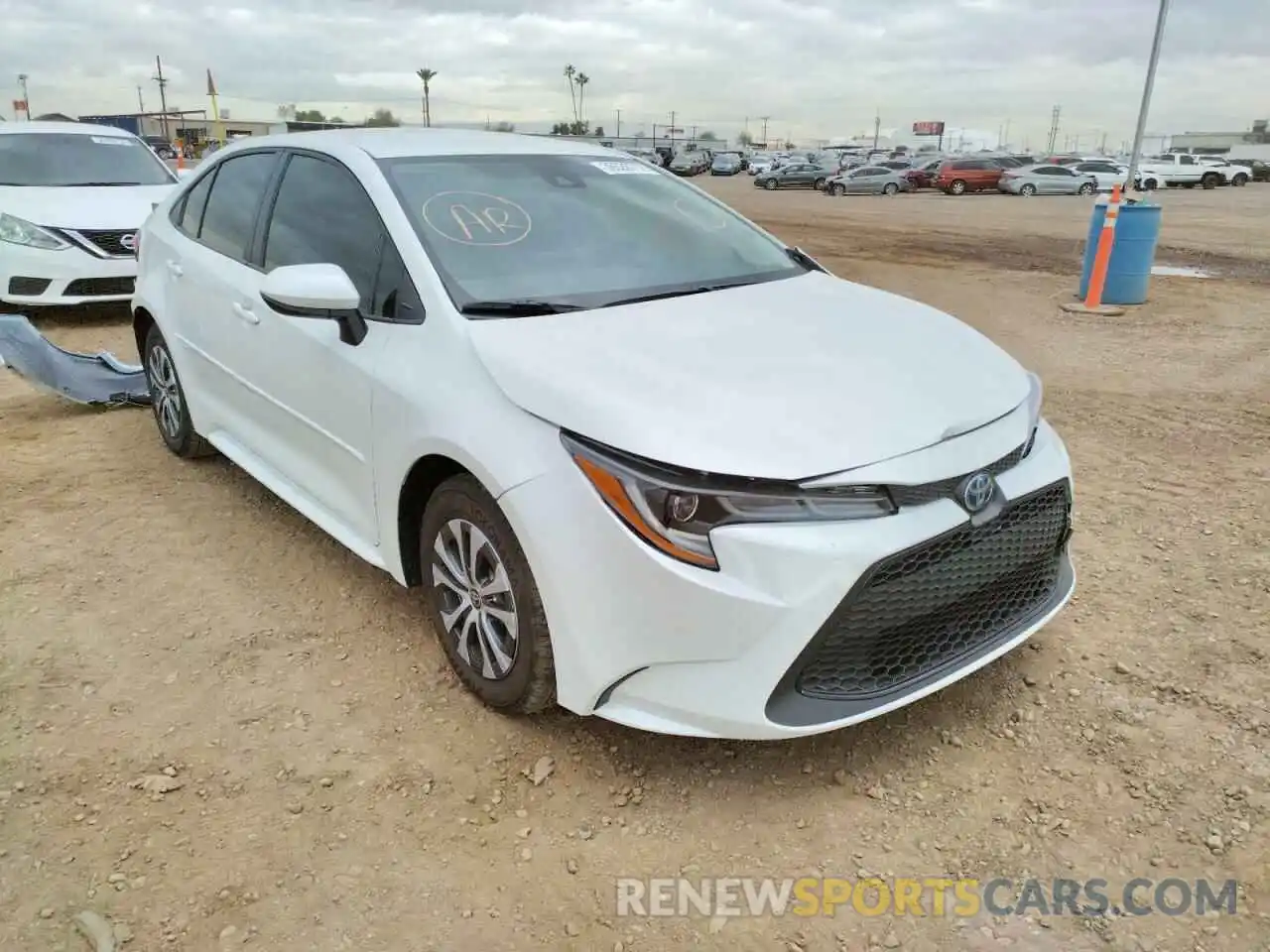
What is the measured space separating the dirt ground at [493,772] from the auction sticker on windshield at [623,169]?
182 cm

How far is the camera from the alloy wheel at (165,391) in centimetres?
459

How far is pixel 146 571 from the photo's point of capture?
3.71 m

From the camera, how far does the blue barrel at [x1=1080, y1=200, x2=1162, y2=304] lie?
30.6 feet

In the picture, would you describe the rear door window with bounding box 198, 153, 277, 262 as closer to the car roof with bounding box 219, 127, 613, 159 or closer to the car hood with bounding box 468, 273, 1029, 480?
the car roof with bounding box 219, 127, 613, 159

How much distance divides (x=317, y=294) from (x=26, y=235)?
248 inches

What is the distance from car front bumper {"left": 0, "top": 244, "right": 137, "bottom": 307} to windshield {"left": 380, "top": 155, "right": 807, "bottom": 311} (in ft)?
17.5

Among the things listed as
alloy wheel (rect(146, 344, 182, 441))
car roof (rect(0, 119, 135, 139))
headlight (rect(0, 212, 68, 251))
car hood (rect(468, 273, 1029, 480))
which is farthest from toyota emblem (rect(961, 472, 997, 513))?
car roof (rect(0, 119, 135, 139))

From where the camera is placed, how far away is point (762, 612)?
2135mm

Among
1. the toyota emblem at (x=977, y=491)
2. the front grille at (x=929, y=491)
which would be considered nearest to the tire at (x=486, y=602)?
the front grille at (x=929, y=491)

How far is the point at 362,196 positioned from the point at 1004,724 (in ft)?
8.58

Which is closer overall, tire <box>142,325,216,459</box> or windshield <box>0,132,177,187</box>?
tire <box>142,325,216,459</box>

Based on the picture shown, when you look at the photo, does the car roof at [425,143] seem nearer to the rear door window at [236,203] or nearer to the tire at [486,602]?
the rear door window at [236,203]

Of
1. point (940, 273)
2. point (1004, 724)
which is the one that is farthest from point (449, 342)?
point (940, 273)

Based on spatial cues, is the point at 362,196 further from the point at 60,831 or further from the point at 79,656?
the point at 60,831
